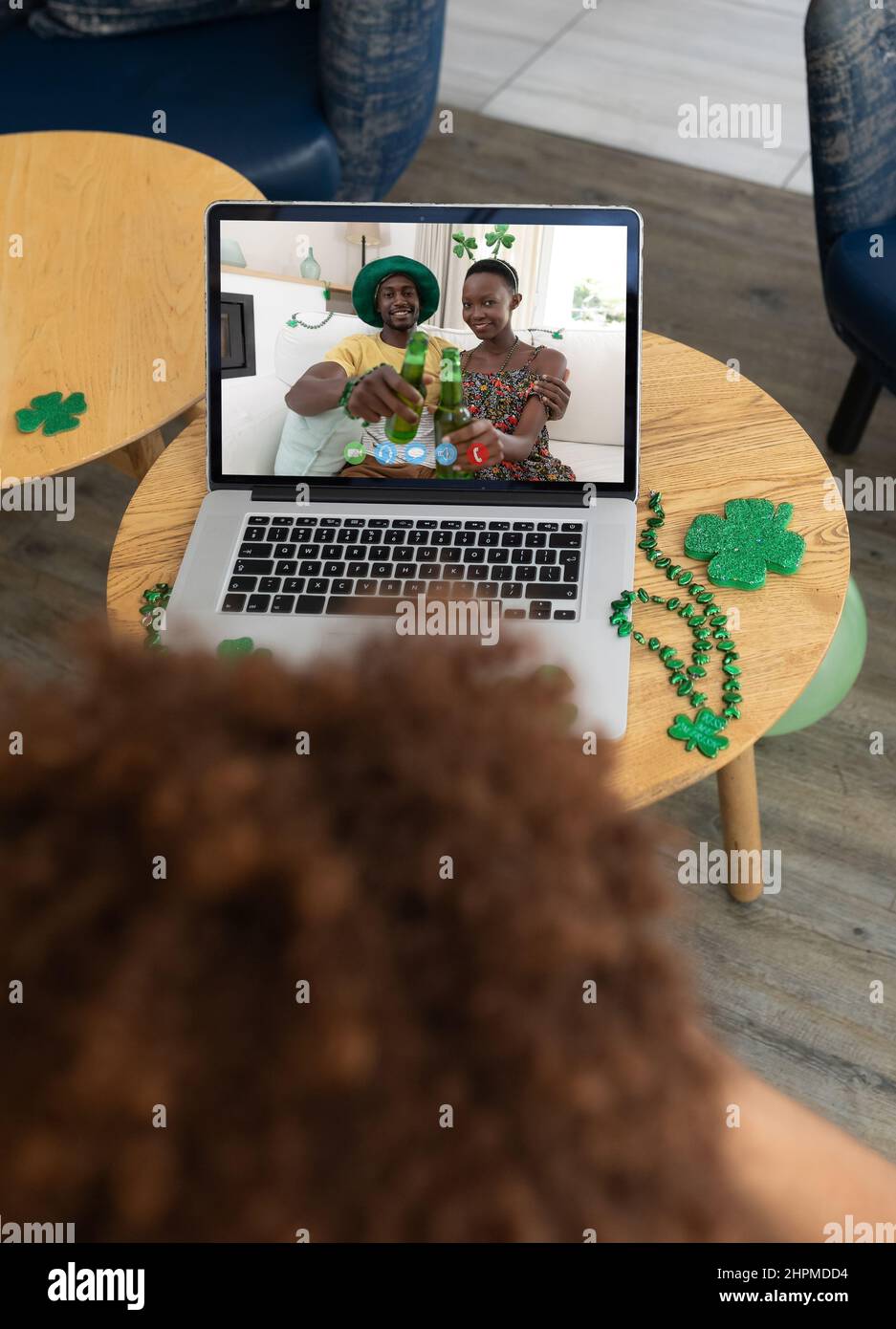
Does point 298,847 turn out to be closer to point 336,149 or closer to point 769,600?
point 769,600

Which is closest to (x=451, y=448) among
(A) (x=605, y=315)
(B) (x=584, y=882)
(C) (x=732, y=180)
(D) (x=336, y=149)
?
(A) (x=605, y=315)

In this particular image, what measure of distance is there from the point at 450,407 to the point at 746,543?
0.31 meters

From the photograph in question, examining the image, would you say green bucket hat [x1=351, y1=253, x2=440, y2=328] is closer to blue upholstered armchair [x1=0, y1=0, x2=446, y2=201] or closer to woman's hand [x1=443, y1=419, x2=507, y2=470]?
woman's hand [x1=443, y1=419, x2=507, y2=470]

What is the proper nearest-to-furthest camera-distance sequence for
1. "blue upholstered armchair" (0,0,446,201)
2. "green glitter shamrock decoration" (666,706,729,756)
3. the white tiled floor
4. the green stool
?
"green glitter shamrock decoration" (666,706,729,756), the green stool, "blue upholstered armchair" (0,0,446,201), the white tiled floor

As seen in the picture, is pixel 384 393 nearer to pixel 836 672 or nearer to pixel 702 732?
pixel 702 732

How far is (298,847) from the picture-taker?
265 mm

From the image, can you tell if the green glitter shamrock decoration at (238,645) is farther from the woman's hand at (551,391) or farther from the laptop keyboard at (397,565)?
the woman's hand at (551,391)

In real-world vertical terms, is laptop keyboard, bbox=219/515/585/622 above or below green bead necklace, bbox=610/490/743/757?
above

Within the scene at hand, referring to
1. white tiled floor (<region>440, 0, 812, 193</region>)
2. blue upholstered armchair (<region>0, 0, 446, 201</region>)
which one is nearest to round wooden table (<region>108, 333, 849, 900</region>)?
blue upholstered armchair (<region>0, 0, 446, 201</region>)

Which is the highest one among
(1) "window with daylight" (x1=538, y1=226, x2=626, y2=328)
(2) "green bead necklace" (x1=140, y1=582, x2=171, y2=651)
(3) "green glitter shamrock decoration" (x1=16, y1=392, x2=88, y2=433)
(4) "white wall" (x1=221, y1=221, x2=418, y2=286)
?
(4) "white wall" (x1=221, y1=221, x2=418, y2=286)

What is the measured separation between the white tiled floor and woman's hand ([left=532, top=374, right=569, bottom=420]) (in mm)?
1883

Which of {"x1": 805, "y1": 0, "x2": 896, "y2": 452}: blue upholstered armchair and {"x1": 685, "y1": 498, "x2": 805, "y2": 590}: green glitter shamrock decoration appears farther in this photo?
{"x1": 805, "y1": 0, "x2": 896, "y2": 452}: blue upholstered armchair

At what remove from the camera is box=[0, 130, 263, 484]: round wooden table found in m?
1.17

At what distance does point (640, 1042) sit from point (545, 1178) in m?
0.04
